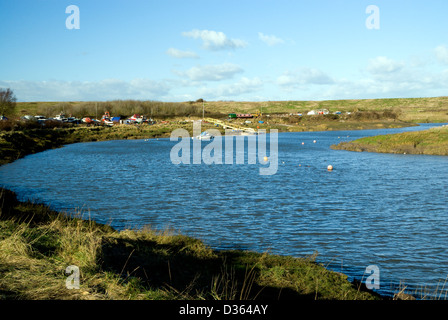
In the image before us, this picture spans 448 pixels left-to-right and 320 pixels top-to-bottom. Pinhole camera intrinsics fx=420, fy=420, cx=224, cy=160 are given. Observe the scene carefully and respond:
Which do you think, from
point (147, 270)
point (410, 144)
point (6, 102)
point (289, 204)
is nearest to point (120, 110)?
point (6, 102)

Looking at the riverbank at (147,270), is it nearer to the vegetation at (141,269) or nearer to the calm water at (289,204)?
the vegetation at (141,269)

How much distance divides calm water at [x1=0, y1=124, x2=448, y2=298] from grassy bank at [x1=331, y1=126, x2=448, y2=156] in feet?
28.7

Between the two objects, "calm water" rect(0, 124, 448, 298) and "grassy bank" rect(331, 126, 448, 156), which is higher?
"grassy bank" rect(331, 126, 448, 156)

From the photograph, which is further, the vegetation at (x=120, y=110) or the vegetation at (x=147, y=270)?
the vegetation at (x=120, y=110)

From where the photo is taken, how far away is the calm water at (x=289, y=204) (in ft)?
50.5

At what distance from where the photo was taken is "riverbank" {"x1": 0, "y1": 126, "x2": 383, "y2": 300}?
8344 mm

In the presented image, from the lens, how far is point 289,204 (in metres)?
24.2

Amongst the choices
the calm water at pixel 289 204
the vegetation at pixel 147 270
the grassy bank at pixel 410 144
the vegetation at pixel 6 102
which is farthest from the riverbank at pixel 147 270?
the vegetation at pixel 6 102

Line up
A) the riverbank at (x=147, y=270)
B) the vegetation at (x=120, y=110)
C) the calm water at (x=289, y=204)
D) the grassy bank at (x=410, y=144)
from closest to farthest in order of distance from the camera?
1. the riverbank at (x=147, y=270)
2. the calm water at (x=289, y=204)
3. the grassy bank at (x=410, y=144)
4. the vegetation at (x=120, y=110)

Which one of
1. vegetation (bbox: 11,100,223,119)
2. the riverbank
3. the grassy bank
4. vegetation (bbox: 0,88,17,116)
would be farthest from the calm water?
vegetation (bbox: 11,100,223,119)

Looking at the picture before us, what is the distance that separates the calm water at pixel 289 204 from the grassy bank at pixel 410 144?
8.75m

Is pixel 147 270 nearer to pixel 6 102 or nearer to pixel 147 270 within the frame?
pixel 147 270

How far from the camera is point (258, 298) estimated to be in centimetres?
991

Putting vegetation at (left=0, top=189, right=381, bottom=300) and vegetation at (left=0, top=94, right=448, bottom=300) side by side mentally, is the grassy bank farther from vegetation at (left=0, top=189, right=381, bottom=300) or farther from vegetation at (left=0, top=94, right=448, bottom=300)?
vegetation at (left=0, top=94, right=448, bottom=300)
